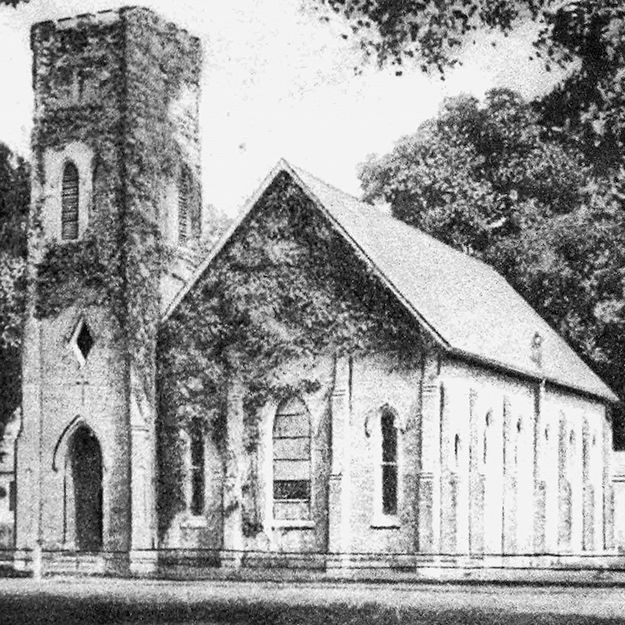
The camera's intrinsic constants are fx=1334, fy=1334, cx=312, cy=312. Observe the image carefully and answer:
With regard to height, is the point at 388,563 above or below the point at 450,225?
below

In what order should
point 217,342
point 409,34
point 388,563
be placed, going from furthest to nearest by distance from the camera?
point 217,342
point 388,563
point 409,34

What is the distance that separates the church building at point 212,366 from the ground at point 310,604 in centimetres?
491

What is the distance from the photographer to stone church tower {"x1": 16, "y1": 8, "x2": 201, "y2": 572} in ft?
110

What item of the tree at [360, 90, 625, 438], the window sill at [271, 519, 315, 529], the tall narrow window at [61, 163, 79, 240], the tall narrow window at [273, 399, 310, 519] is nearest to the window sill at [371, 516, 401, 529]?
the window sill at [271, 519, 315, 529]

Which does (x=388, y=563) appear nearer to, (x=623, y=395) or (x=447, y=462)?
(x=447, y=462)

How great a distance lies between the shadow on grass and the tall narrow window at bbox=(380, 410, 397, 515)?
30.5 feet

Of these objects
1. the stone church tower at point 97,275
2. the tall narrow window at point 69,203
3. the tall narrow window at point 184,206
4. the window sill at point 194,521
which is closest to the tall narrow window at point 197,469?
the window sill at point 194,521

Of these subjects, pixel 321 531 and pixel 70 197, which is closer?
pixel 321 531

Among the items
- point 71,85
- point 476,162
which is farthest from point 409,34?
point 476,162

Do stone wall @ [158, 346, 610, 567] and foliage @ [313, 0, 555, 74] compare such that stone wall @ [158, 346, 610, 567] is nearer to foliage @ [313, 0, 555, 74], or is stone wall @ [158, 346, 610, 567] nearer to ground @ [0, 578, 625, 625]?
ground @ [0, 578, 625, 625]

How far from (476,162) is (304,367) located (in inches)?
719

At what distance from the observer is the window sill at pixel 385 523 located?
31.4m

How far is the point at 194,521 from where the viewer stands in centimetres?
3334

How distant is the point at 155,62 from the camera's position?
114ft
